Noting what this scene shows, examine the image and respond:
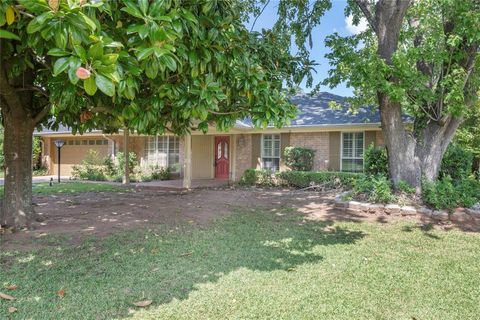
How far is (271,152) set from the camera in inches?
645

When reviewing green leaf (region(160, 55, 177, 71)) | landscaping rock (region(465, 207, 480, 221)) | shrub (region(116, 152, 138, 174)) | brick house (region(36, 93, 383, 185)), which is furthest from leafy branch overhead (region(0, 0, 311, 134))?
shrub (region(116, 152, 138, 174))

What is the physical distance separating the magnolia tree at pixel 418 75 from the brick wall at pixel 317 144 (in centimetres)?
551

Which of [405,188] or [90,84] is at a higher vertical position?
[90,84]

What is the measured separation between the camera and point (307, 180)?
1421 cm

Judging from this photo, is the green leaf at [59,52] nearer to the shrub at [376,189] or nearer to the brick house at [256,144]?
the shrub at [376,189]

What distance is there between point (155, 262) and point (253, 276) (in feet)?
4.88

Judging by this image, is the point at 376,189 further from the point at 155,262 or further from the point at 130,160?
the point at 130,160

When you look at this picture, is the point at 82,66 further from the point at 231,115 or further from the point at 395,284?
the point at 395,284

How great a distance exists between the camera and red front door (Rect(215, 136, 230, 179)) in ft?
61.3

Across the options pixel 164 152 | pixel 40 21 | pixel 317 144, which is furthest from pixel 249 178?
pixel 40 21

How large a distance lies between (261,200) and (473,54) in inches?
267

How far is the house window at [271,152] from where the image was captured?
16234 millimetres

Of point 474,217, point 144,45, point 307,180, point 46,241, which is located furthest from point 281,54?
point 307,180

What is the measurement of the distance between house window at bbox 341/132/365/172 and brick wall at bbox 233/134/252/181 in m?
4.37
